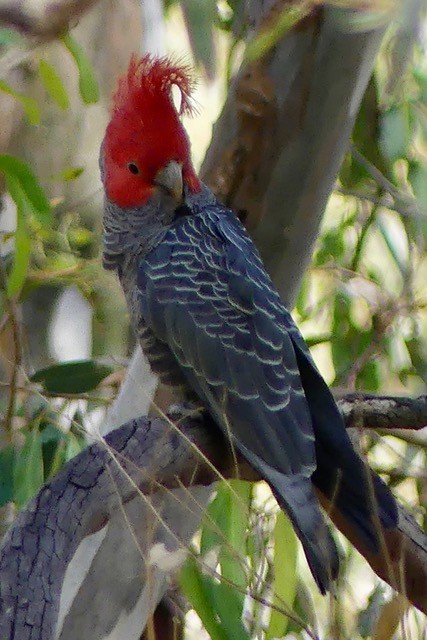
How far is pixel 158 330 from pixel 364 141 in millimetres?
737

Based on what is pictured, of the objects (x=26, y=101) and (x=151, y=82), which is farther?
(x=151, y=82)

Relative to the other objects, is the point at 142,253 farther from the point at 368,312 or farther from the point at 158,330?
the point at 368,312

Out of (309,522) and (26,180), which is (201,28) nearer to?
(26,180)

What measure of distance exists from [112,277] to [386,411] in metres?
0.93

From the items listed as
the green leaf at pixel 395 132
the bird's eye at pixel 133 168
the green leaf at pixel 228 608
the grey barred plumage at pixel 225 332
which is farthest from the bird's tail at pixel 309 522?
the green leaf at pixel 395 132

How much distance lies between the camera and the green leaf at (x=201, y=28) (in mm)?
1608

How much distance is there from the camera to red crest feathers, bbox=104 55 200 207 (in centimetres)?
155

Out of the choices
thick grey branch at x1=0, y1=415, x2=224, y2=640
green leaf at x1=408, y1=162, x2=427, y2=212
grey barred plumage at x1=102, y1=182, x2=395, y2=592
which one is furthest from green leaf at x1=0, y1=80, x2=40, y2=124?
green leaf at x1=408, y1=162, x2=427, y2=212

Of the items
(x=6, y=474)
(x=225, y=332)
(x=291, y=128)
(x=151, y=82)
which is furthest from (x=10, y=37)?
(x=6, y=474)

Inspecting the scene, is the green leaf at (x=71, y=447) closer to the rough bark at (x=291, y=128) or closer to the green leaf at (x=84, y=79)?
the rough bark at (x=291, y=128)

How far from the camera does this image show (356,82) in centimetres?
154

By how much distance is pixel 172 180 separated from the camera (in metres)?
1.56

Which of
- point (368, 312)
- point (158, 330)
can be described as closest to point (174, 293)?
point (158, 330)

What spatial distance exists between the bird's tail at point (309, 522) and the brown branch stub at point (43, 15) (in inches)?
28.0
